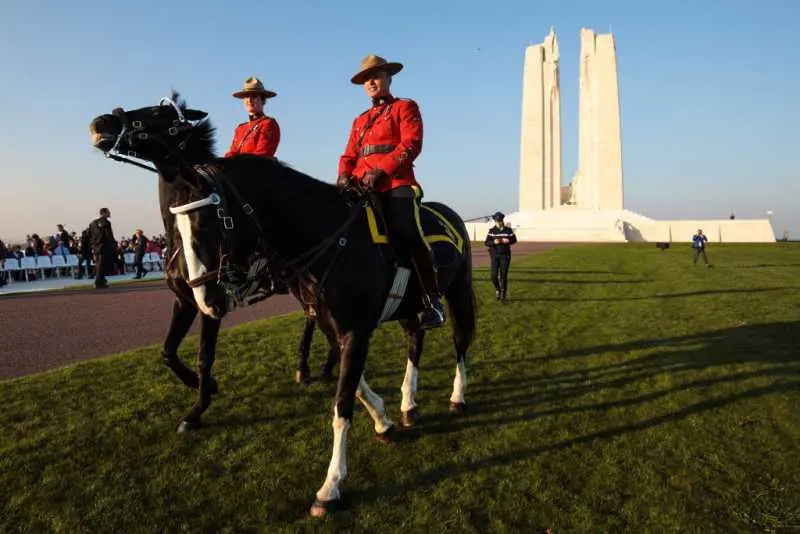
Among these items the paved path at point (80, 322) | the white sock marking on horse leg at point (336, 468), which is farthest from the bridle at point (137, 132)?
the paved path at point (80, 322)

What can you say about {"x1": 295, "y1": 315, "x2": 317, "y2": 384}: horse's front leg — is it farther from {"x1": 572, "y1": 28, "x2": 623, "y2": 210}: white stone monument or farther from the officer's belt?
{"x1": 572, "y1": 28, "x2": 623, "y2": 210}: white stone monument

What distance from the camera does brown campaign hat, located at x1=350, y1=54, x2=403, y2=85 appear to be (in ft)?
14.7

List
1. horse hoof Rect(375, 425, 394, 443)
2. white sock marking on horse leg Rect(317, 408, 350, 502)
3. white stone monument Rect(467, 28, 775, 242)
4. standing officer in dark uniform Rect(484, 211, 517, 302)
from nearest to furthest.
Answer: white sock marking on horse leg Rect(317, 408, 350, 502) → horse hoof Rect(375, 425, 394, 443) → standing officer in dark uniform Rect(484, 211, 517, 302) → white stone monument Rect(467, 28, 775, 242)

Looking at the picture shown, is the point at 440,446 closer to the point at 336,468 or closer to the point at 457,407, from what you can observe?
the point at 457,407

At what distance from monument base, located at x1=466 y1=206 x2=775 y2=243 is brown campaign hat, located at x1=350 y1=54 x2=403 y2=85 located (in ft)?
204

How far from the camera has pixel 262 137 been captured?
513 centimetres

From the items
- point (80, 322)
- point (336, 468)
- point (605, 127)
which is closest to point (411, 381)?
point (336, 468)

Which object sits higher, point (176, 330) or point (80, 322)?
point (176, 330)

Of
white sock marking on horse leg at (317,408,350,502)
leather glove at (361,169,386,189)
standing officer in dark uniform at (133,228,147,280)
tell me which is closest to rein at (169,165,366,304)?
leather glove at (361,169,386,189)

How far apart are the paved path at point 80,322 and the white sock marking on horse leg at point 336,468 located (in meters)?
5.51

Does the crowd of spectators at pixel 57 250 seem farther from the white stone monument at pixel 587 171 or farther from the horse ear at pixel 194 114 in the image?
the white stone monument at pixel 587 171

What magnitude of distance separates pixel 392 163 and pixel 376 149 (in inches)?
13.1

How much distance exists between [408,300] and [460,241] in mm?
1270

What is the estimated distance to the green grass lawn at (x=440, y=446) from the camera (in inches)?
135
